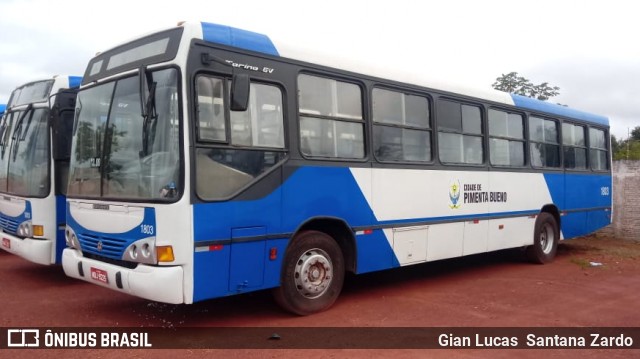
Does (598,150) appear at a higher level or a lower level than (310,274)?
higher

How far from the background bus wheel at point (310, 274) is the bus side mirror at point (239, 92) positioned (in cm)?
171

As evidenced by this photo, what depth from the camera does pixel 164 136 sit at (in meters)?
5.25

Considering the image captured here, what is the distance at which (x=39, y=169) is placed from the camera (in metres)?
7.89

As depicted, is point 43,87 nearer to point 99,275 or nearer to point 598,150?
point 99,275

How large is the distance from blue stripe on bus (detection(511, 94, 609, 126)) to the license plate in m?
7.47

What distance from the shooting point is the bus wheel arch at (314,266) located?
607 cm

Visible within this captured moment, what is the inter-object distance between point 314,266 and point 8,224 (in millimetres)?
5083

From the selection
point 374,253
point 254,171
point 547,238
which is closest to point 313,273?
point 374,253

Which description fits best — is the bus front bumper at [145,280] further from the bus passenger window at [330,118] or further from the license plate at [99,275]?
the bus passenger window at [330,118]

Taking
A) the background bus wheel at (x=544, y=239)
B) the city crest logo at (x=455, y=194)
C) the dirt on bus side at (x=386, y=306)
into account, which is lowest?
the dirt on bus side at (x=386, y=306)

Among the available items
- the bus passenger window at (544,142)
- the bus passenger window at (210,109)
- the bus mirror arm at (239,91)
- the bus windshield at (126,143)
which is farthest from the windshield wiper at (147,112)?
the bus passenger window at (544,142)

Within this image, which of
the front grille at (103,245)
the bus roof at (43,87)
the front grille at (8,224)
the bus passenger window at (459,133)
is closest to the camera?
the front grille at (103,245)

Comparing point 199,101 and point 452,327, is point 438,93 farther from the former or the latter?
point 199,101

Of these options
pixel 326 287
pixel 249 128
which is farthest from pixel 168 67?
pixel 326 287
